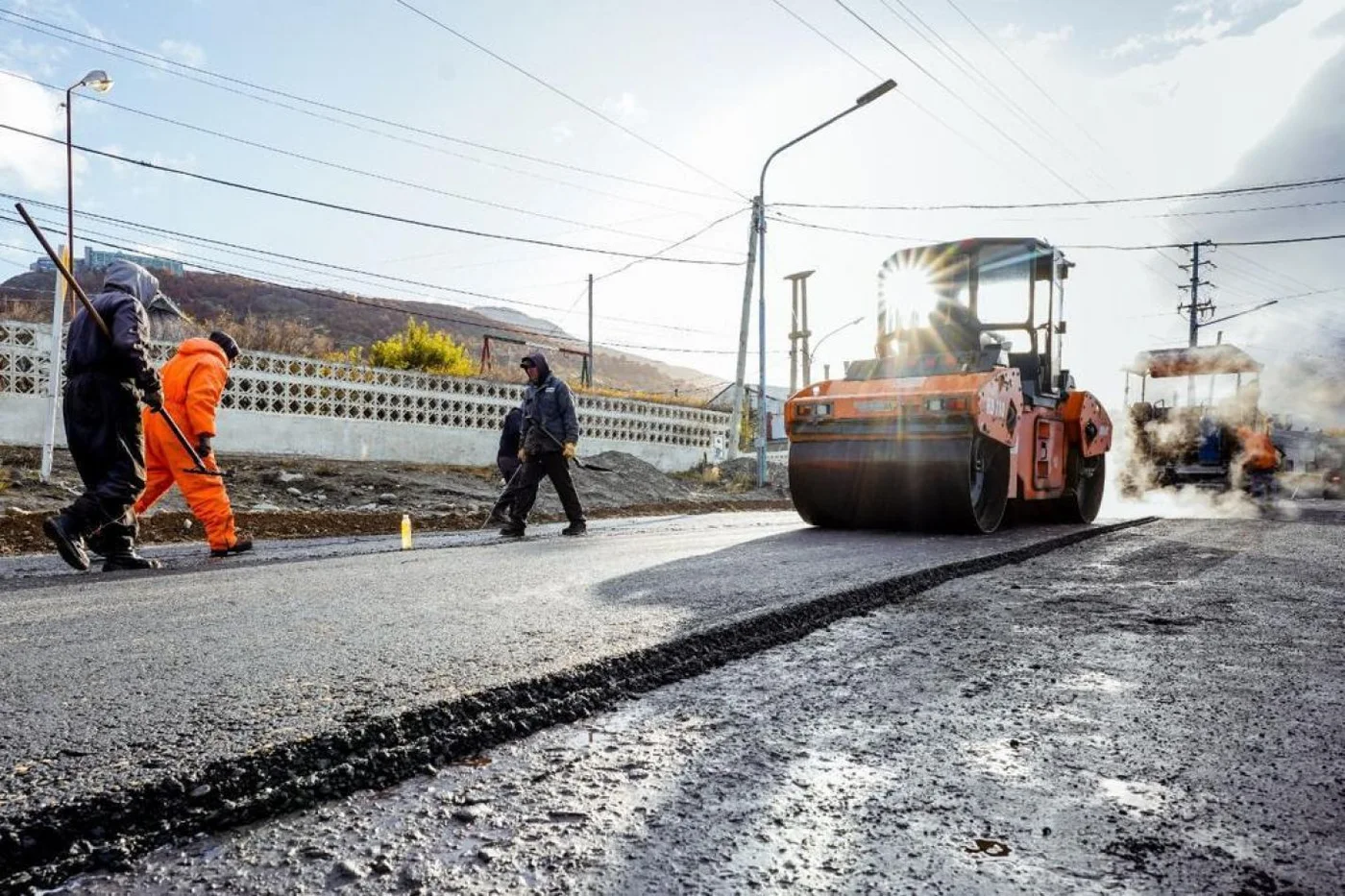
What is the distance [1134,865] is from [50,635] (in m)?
3.11

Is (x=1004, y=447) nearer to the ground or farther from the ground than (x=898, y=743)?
farther from the ground

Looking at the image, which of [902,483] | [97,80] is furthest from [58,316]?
[902,483]

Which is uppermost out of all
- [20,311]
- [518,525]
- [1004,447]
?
[20,311]

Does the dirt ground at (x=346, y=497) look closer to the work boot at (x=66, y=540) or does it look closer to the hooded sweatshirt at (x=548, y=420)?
the work boot at (x=66, y=540)

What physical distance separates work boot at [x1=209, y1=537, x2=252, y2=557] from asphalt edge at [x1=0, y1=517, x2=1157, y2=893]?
4288mm

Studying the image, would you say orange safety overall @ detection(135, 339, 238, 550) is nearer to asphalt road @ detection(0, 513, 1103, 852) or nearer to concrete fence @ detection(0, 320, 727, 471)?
asphalt road @ detection(0, 513, 1103, 852)

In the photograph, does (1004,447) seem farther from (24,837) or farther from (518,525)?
(24,837)

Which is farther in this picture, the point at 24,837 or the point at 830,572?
the point at 830,572

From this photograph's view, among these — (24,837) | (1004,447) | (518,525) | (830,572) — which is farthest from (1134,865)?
(518,525)

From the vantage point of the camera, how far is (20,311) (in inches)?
520

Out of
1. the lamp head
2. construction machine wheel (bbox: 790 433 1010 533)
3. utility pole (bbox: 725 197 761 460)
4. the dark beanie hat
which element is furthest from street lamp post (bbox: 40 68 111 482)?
utility pole (bbox: 725 197 761 460)

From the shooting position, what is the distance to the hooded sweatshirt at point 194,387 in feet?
Answer: 18.6

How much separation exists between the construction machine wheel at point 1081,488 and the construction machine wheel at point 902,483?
1.91 m

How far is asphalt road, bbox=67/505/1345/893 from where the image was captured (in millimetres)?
1186
